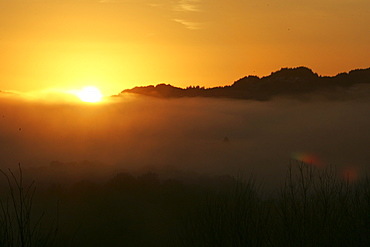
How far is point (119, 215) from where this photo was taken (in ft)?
648

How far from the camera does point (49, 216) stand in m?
196

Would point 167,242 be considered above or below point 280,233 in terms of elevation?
below

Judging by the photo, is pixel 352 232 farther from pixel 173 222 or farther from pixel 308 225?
pixel 173 222

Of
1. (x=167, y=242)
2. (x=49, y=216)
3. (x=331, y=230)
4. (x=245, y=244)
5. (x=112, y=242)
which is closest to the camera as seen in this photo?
(x=245, y=244)

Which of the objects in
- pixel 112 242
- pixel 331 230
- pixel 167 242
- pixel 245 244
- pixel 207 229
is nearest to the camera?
pixel 245 244

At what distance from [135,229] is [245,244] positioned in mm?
150121

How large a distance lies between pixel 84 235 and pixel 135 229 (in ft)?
49.9

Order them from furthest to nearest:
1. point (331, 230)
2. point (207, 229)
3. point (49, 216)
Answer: point (49, 216) → point (207, 229) → point (331, 230)

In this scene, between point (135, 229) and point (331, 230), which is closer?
point (331, 230)

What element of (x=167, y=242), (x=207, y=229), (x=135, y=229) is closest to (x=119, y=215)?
(x=135, y=229)

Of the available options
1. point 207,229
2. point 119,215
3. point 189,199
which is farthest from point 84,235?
point 207,229

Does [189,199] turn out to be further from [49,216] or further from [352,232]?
[352,232]

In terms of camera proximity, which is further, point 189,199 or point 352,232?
point 189,199

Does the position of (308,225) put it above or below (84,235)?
above
